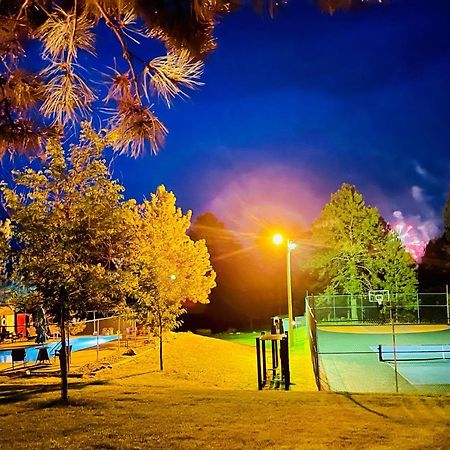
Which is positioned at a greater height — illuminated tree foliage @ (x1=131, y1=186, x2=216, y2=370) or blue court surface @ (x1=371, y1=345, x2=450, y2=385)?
illuminated tree foliage @ (x1=131, y1=186, x2=216, y2=370)

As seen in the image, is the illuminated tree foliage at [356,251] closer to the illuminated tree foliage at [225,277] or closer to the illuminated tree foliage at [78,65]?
the illuminated tree foliage at [225,277]

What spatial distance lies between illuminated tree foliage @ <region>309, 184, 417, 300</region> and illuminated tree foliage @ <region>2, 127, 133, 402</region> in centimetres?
3974

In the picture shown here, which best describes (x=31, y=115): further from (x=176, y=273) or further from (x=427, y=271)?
(x=427, y=271)

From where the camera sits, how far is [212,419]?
9.23 meters

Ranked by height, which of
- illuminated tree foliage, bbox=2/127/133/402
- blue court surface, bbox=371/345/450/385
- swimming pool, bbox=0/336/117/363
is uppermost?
illuminated tree foliage, bbox=2/127/133/402

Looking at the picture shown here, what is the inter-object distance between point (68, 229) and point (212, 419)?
3.93 meters

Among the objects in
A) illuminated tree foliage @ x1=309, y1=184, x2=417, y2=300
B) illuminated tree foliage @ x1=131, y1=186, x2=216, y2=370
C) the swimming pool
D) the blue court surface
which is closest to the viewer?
the blue court surface

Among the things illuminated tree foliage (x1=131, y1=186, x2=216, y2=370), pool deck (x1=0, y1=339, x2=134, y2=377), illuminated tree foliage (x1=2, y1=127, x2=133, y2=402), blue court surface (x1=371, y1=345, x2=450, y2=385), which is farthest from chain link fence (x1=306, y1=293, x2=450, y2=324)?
illuminated tree foliage (x1=2, y1=127, x2=133, y2=402)

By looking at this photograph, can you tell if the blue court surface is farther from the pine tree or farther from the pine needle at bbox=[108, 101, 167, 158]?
the pine tree

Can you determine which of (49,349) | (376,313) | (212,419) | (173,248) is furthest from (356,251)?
(212,419)

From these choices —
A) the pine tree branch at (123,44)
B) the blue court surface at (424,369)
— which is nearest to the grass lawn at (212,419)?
the pine tree branch at (123,44)

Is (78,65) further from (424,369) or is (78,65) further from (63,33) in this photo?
(424,369)

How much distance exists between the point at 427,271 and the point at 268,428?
52622 millimetres

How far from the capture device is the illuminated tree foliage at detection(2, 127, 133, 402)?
10562 mm
